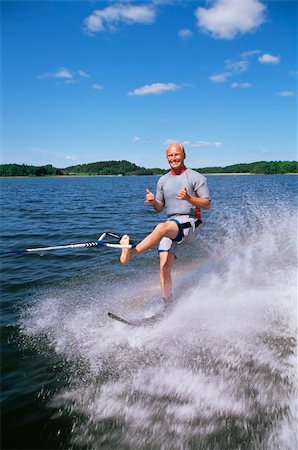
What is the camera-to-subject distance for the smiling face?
19.7ft

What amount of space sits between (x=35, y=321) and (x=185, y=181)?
3.73 m

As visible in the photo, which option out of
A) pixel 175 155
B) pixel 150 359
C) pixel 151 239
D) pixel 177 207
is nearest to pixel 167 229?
pixel 151 239

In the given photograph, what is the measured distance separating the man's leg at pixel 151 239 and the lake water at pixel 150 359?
120 cm

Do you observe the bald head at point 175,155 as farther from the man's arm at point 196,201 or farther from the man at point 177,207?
the man's arm at point 196,201

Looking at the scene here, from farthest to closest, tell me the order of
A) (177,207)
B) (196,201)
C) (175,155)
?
(177,207)
(175,155)
(196,201)

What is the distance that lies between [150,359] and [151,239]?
6.42 feet

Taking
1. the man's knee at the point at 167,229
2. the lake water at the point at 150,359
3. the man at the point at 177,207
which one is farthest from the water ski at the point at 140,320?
the man's knee at the point at 167,229

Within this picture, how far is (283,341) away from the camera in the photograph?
4875 millimetres

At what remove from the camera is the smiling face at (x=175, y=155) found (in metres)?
6.00

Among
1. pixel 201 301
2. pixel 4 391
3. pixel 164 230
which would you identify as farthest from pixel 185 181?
pixel 4 391

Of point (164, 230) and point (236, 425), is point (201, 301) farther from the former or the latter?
point (236, 425)

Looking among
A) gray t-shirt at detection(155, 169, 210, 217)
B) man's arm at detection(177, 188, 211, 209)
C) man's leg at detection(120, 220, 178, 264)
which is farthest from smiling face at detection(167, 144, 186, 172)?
man's leg at detection(120, 220, 178, 264)

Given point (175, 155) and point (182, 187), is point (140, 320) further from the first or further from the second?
point (175, 155)

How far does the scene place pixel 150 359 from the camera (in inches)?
178
